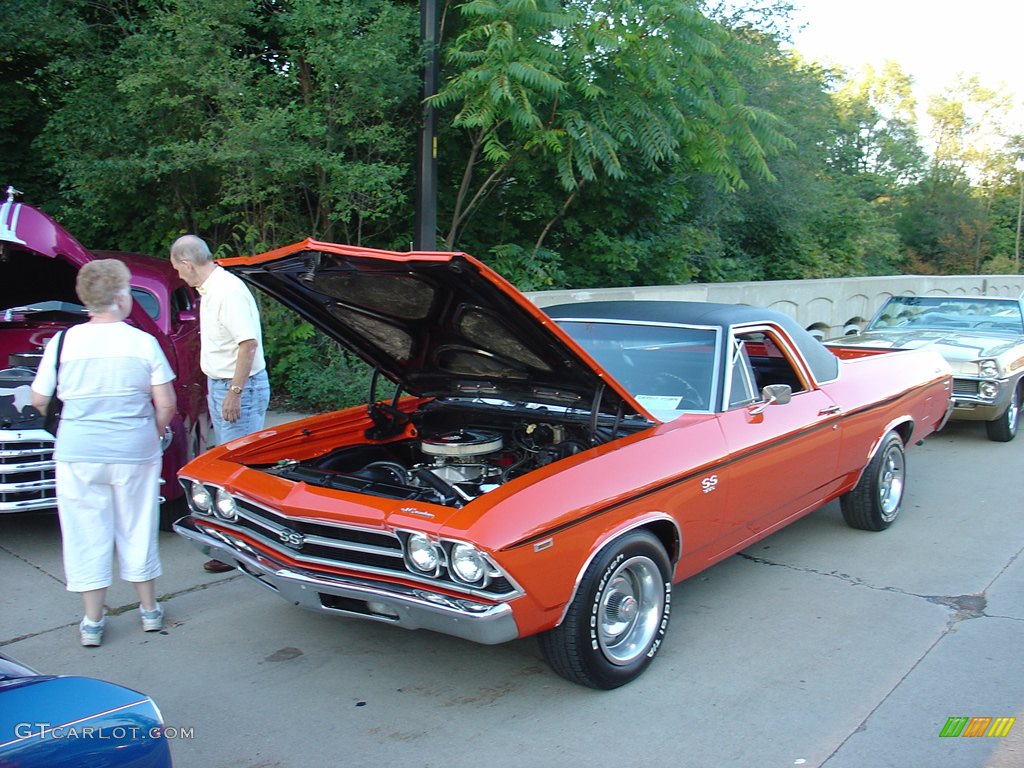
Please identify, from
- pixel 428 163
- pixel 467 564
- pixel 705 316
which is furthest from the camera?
pixel 428 163

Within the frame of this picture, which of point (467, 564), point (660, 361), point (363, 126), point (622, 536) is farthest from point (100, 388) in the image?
point (363, 126)

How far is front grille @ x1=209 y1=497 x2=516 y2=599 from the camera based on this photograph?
11.4 ft

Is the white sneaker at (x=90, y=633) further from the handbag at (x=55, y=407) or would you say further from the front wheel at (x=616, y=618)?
the front wheel at (x=616, y=618)

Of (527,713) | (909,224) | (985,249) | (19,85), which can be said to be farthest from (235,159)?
(985,249)

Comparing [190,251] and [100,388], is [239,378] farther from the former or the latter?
[100,388]

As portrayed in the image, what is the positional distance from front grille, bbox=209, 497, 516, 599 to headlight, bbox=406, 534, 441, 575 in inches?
1.5

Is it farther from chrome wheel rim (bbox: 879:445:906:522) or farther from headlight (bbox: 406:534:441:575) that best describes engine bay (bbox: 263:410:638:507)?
chrome wheel rim (bbox: 879:445:906:522)

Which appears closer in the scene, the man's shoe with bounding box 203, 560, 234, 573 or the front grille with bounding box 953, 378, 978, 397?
the man's shoe with bounding box 203, 560, 234, 573

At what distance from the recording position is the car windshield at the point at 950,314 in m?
9.95

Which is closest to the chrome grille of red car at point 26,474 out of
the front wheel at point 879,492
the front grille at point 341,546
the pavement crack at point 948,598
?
the front grille at point 341,546

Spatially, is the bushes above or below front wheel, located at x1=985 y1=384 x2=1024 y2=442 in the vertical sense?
above

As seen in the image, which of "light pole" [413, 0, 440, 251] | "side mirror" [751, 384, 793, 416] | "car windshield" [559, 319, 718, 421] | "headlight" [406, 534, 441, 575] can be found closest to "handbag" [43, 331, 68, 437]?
"headlight" [406, 534, 441, 575]

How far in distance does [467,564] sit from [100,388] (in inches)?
76.1

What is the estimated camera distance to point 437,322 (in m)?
4.74
